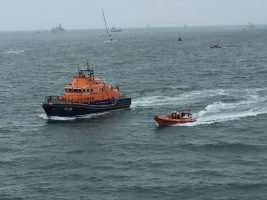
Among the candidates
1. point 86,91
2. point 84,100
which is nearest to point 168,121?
point 84,100

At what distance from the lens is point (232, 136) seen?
219ft

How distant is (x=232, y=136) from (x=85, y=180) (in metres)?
22.6

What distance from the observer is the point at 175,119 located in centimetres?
7406

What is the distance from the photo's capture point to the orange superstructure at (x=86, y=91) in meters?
83.4

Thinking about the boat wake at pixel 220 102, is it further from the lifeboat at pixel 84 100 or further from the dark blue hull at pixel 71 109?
the dark blue hull at pixel 71 109

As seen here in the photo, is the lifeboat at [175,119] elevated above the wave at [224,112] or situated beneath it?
elevated above

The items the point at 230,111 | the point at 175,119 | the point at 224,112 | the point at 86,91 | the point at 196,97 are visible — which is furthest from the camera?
A: the point at 196,97

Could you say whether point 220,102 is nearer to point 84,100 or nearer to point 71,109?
point 84,100

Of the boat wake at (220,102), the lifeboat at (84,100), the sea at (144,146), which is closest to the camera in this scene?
the sea at (144,146)

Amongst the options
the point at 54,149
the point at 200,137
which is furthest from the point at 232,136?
the point at 54,149

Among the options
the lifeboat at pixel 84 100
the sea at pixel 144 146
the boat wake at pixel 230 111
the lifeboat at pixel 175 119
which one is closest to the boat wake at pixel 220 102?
the boat wake at pixel 230 111

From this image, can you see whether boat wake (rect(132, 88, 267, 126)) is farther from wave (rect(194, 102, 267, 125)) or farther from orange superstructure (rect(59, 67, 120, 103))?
orange superstructure (rect(59, 67, 120, 103))

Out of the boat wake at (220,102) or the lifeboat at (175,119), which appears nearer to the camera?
the lifeboat at (175,119)

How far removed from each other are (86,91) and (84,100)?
163cm
